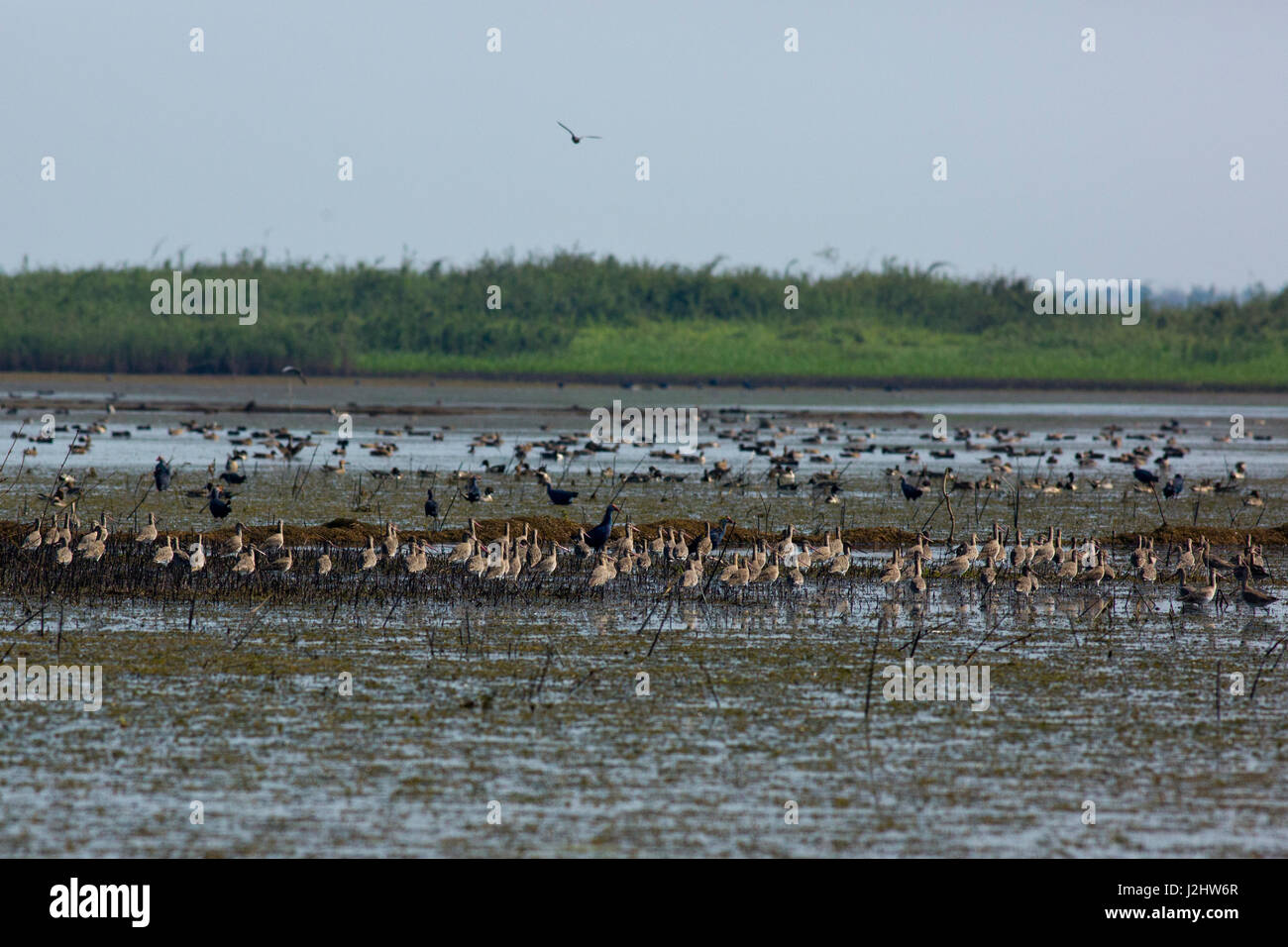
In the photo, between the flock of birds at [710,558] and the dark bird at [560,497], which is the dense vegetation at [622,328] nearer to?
the dark bird at [560,497]

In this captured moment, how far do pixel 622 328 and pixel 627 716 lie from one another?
60.4 metres

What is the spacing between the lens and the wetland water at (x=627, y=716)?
7.94 metres

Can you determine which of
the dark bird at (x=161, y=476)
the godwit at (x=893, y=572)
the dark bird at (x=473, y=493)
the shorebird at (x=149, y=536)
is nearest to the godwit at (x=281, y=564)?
the shorebird at (x=149, y=536)

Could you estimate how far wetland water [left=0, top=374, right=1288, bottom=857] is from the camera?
26.0ft

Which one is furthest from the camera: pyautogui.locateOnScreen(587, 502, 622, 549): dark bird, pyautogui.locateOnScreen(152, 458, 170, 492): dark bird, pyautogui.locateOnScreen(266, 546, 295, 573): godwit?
pyautogui.locateOnScreen(152, 458, 170, 492): dark bird

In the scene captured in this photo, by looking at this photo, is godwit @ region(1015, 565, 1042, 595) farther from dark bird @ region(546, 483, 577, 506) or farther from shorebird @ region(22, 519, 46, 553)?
shorebird @ region(22, 519, 46, 553)

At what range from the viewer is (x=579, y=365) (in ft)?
209

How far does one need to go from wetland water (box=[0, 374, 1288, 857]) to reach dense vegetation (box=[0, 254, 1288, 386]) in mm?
41428

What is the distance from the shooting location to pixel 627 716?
10.1m

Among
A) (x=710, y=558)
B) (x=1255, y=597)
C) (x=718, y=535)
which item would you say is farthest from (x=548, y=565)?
(x=1255, y=597)

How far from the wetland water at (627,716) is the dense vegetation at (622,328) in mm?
41428

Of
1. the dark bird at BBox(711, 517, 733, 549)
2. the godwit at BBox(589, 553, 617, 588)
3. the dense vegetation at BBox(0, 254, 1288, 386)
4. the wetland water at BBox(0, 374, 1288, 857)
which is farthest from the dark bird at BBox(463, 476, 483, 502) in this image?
the dense vegetation at BBox(0, 254, 1288, 386)

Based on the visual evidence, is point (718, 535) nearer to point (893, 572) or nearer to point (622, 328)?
point (893, 572)
